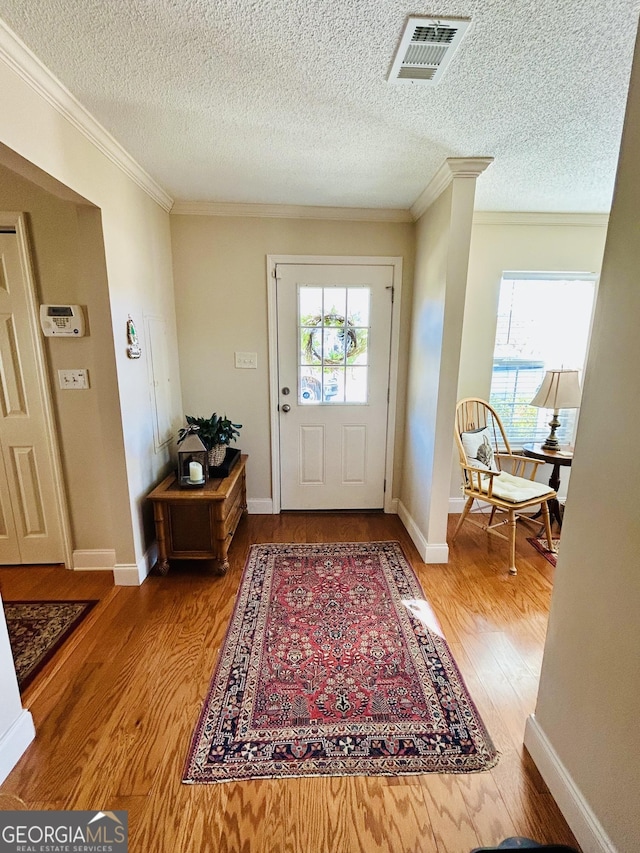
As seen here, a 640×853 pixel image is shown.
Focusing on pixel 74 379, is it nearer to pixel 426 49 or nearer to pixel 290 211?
pixel 290 211

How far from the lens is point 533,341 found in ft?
10.0

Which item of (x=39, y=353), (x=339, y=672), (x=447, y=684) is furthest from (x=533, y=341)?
(x=39, y=353)

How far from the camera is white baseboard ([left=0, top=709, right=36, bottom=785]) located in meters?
1.25

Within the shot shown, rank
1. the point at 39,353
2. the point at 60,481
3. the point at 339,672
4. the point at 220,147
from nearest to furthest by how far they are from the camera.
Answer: the point at 339,672 < the point at 220,147 < the point at 39,353 < the point at 60,481

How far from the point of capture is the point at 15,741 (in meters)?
1.30

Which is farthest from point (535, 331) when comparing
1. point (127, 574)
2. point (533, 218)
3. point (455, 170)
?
point (127, 574)

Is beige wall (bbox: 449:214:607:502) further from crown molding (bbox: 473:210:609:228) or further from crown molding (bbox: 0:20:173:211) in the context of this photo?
crown molding (bbox: 0:20:173:211)

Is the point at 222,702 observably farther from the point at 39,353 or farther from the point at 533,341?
the point at 533,341

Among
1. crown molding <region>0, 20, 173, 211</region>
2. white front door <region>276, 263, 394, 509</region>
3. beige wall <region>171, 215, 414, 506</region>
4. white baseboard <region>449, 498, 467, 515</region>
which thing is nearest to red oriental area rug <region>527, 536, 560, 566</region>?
white baseboard <region>449, 498, 467, 515</region>

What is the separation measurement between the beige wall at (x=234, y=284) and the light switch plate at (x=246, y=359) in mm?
39

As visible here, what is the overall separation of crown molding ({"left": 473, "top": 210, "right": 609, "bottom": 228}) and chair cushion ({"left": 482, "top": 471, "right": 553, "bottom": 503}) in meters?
1.93

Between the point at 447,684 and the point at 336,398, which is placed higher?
the point at 336,398

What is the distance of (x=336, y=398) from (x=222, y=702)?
6.92 ft

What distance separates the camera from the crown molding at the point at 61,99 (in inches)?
49.1
